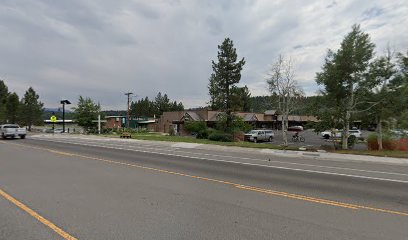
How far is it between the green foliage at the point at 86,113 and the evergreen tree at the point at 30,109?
1393 centimetres

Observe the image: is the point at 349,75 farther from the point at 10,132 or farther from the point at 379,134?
the point at 10,132

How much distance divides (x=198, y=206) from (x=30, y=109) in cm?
6989

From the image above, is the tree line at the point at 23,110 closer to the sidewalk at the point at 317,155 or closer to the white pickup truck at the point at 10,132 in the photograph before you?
the white pickup truck at the point at 10,132

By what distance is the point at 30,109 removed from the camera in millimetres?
69000

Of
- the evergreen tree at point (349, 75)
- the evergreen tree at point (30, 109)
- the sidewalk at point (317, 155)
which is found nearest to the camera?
the sidewalk at point (317, 155)

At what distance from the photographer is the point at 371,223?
6.44 metres

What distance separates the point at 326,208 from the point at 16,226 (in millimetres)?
5969

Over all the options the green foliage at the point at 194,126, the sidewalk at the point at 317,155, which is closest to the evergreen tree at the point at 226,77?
the green foliage at the point at 194,126

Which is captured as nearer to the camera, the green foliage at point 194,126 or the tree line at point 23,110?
the green foliage at point 194,126

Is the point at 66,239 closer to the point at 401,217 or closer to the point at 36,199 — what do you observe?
the point at 36,199

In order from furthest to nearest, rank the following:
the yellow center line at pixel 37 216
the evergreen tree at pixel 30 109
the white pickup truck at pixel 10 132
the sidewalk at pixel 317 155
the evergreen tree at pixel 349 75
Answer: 1. the evergreen tree at pixel 30 109
2. the white pickup truck at pixel 10 132
3. the evergreen tree at pixel 349 75
4. the sidewalk at pixel 317 155
5. the yellow center line at pixel 37 216

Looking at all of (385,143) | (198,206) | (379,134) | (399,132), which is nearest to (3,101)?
(379,134)

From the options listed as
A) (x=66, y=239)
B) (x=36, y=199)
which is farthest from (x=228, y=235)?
(x=36, y=199)

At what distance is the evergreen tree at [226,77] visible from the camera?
43938mm
